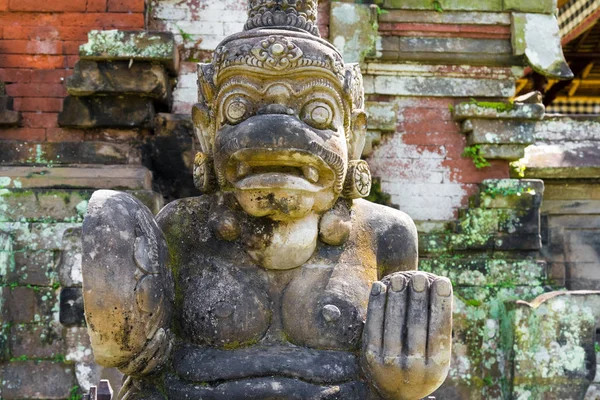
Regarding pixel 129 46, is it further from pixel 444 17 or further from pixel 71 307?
pixel 444 17

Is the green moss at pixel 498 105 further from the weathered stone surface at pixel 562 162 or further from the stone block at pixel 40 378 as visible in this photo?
the stone block at pixel 40 378

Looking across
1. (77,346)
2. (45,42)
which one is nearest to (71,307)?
(77,346)

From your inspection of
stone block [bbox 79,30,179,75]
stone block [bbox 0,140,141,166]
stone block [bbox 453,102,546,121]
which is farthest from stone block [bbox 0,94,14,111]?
stone block [bbox 453,102,546,121]

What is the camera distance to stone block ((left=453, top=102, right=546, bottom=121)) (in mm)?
5918

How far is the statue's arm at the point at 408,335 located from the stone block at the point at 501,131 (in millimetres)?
3479

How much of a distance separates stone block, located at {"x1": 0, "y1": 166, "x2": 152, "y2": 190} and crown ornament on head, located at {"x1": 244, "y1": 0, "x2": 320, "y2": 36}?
2275 millimetres

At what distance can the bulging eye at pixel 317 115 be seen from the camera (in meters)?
2.89

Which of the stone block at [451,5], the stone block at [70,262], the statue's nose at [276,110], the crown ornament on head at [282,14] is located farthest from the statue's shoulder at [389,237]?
the stone block at [451,5]

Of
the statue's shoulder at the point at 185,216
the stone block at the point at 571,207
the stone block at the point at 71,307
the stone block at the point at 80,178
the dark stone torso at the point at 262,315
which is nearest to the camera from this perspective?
the dark stone torso at the point at 262,315

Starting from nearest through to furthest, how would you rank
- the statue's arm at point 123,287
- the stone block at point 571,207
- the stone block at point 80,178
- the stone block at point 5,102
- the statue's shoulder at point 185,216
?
the statue's arm at point 123,287
the statue's shoulder at point 185,216
the stone block at point 80,178
the stone block at point 5,102
the stone block at point 571,207

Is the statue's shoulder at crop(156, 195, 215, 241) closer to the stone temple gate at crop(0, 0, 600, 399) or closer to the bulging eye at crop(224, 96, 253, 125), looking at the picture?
the bulging eye at crop(224, 96, 253, 125)

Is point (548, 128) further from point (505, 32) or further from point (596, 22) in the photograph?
point (596, 22)

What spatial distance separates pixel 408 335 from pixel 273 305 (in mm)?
592

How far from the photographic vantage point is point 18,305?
199 inches
